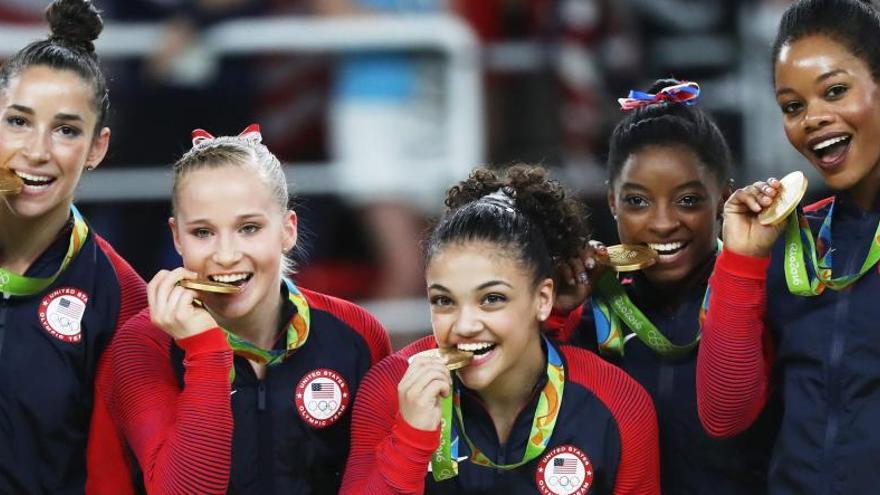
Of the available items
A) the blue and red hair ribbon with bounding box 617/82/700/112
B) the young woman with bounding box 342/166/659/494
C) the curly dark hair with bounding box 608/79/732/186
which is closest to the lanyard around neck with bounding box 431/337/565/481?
the young woman with bounding box 342/166/659/494

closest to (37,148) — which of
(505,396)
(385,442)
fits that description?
(385,442)

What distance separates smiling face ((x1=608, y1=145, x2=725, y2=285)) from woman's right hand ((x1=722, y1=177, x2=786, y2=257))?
38 centimetres

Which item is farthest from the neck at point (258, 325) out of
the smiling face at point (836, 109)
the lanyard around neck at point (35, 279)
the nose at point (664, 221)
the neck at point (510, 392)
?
the smiling face at point (836, 109)

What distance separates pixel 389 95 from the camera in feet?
18.4

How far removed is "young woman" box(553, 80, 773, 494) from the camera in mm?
3053

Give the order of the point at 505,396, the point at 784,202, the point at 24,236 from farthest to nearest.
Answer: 1. the point at 24,236
2. the point at 505,396
3. the point at 784,202

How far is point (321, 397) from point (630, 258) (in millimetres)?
667

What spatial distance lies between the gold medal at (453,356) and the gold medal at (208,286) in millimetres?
357

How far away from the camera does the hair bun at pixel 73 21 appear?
317 centimetres

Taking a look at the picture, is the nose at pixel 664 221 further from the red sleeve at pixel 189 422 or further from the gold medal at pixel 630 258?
the red sleeve at pixel 189 422

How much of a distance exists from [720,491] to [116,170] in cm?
314

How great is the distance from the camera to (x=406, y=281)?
Answer: 5.70m

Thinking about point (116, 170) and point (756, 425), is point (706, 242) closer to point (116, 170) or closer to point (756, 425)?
point (756, 425)

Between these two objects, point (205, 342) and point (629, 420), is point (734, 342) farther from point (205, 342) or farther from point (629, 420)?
point (205, 342)
